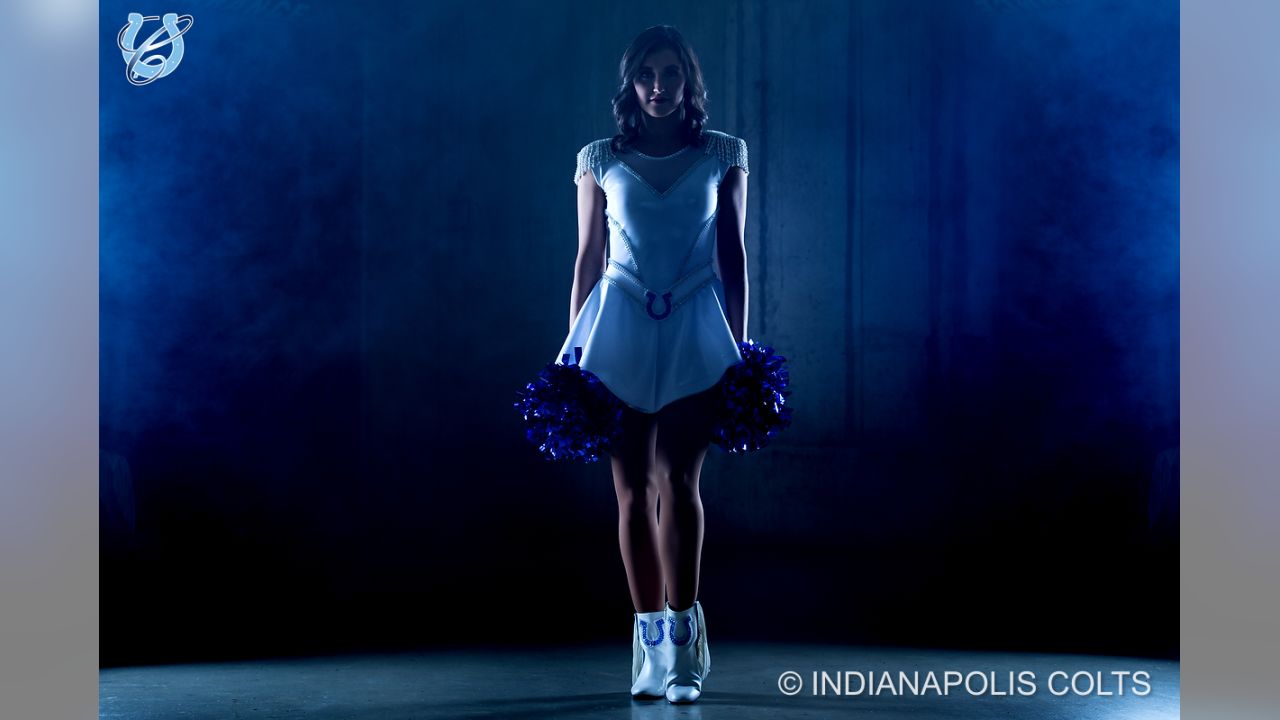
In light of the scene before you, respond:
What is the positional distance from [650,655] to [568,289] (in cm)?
231

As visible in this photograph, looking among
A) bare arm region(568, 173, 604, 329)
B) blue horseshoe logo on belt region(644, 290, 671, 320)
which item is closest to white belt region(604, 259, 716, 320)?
blue horseshoe logo on belt region(644, 290, 671, 320)

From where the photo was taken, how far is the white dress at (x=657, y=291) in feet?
10.8

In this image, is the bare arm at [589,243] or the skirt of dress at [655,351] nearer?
the skirt of dress at [655,351]

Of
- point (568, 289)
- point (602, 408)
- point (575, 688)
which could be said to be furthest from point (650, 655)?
point (568, 289)

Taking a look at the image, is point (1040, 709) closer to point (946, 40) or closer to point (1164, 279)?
point (1164, 279)

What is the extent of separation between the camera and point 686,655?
3248 mm

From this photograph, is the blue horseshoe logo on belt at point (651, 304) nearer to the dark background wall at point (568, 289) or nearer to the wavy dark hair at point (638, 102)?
the wavy dark hair at point (638, 102)

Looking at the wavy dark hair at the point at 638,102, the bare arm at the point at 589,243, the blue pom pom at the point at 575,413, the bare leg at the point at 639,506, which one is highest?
the wavy dark hair at the point at 638,102

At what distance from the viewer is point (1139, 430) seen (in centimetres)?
506

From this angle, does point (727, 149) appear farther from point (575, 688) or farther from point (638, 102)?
point (575, 688)

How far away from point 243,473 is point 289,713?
2.05m

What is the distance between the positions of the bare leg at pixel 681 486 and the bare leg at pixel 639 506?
0.04m

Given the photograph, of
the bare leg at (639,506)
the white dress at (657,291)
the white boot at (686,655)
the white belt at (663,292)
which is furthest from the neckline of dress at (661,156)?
the white boot at (686,655)
